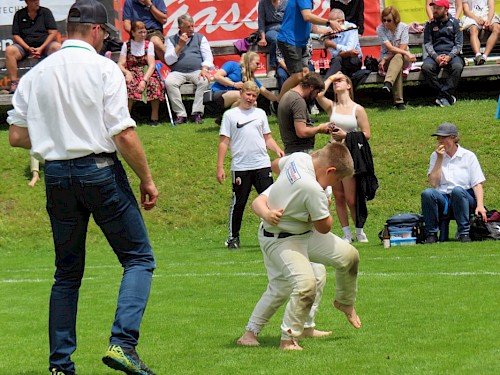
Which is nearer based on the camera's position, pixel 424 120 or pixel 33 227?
pixel 33 227

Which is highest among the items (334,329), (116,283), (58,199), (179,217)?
(58,199)

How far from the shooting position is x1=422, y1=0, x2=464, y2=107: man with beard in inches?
754

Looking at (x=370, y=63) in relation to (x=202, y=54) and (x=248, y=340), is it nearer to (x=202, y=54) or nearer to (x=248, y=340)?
(x=202, y=54)

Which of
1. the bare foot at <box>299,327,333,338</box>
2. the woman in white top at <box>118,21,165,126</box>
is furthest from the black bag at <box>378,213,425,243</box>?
the woman in white top at <box>118,21,165,126</box>

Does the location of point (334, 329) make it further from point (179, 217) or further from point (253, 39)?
point (253, 39)

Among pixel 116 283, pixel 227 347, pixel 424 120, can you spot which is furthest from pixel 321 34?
pixel 227 347

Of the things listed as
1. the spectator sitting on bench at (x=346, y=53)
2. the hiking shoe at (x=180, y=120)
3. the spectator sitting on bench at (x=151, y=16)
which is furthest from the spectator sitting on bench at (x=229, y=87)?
the spectator sitting on bench at (x=151, y=16)

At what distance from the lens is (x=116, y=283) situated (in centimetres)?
1096

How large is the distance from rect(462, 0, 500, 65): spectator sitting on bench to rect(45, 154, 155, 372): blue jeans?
15.4 meters

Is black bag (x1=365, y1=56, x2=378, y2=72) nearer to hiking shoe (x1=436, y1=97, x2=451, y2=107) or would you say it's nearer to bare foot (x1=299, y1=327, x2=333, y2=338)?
hiking shoe (x1=436, y1=97, x2=451, y2=107)

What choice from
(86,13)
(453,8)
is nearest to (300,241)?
(86,13)

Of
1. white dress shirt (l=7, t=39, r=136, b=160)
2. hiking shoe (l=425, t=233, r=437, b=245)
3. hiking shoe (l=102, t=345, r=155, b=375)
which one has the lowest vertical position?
hiking shoe (l=425, t=233, r=437, b=245)

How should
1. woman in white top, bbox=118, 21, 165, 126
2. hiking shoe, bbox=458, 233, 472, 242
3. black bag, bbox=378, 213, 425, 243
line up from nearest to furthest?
hiking shoe, bbox=458, 233, 472, 242 → black bag, bbox=378, 213, 425, 243 → woman in white top, bbox=118, 21, 165, 126

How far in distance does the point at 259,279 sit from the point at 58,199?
478cm
